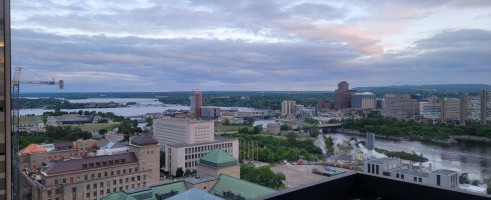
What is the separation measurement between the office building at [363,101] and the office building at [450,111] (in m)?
12.8

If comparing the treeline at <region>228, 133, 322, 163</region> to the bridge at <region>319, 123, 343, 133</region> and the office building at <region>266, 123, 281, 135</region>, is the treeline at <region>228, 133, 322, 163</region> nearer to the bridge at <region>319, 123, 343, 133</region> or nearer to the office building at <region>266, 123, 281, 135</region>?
the office building at <region>266, 123, 281, 135</region>

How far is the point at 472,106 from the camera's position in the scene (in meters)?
26.7

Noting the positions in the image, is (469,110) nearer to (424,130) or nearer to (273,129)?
(424,130)

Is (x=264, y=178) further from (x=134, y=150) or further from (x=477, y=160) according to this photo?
(x=477, y=160)

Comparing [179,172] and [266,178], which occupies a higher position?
[266,178]

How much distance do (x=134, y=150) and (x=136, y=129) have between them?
39.7 ft

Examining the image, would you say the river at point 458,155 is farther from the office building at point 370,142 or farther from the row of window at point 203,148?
the row of window at point 203,148

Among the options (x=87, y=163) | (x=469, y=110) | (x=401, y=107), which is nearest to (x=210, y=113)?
(x=401, y=107)

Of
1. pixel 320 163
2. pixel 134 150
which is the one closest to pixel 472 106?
pixel 320 163

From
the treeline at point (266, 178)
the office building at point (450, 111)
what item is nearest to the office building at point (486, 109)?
the office building at point (450, 111)

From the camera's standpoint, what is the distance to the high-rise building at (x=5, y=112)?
187cm

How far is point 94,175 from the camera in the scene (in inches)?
316

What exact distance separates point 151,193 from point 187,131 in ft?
29.6

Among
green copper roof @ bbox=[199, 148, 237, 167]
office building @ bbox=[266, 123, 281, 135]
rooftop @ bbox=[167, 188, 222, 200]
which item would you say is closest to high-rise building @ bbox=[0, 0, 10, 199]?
rooftop @ bbox=[167, 188, 222, 200]
